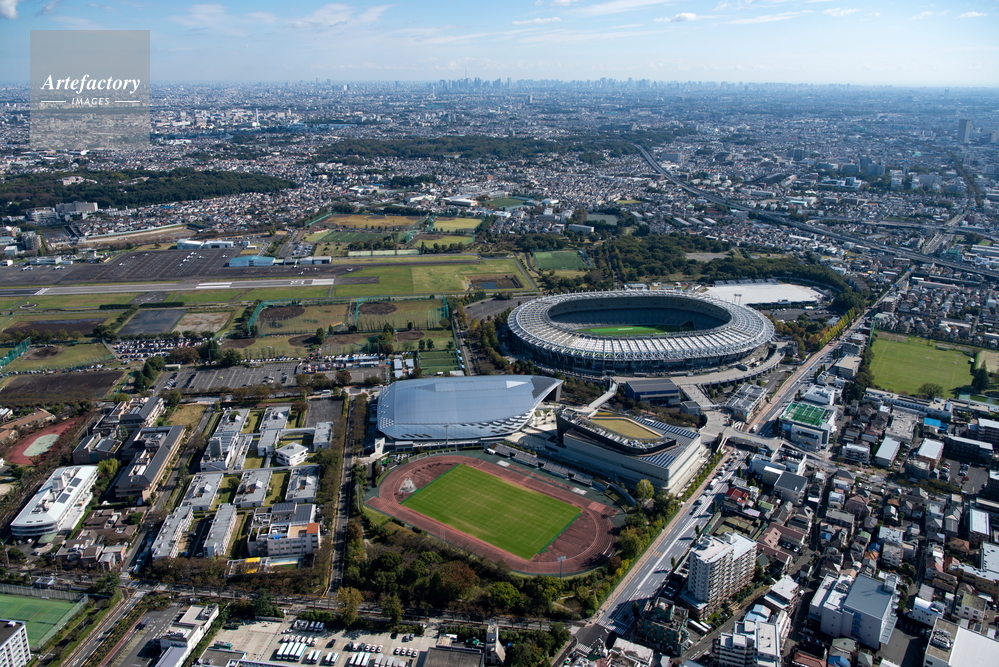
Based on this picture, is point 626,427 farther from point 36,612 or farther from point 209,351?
point 209,351

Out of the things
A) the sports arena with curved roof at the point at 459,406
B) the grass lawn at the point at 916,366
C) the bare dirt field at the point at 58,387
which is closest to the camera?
the sports arena with curved roof at the point at 459,406

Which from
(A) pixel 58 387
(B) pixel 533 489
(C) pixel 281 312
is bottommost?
(B) pixel 533 489

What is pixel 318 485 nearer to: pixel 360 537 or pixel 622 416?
pixel 360 537

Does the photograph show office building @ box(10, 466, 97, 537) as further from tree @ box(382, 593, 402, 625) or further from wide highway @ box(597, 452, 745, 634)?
wide highway @ box(597, 452, 745, 634)

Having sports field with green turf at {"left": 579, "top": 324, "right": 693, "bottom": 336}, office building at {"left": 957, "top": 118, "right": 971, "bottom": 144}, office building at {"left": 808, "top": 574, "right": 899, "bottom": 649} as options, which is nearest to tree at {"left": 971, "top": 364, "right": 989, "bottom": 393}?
sports field with green turf at {"left": 579, "top": 324, "right": 693, "bottom": 336}

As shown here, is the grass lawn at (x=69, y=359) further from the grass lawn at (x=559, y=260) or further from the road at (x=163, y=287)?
the grass lawn at (x=559, y=260)

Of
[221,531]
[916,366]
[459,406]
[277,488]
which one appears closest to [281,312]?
[459,406]

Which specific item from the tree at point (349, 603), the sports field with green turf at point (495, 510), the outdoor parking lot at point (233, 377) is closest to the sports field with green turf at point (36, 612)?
the tree at point (349, 603)
